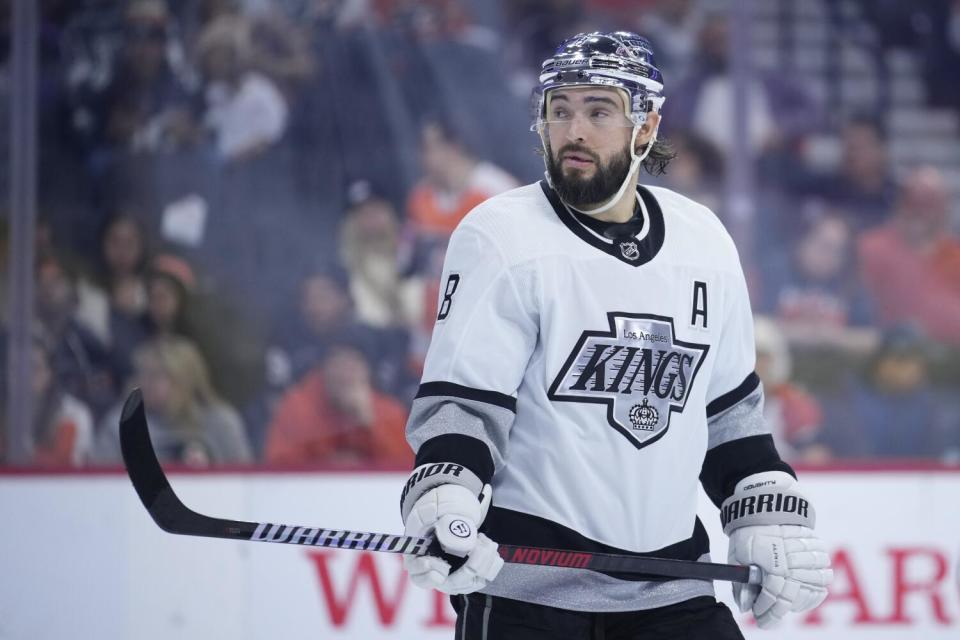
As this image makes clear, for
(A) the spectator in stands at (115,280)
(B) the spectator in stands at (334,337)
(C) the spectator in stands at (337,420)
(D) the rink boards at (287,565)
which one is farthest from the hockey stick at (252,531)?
(A) the spectator in stands at (115,280)

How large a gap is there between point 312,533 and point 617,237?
574mm

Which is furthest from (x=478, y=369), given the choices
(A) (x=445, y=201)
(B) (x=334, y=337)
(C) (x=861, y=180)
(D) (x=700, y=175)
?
(C) (x=861, y=180)

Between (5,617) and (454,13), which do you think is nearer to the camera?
(5,617)

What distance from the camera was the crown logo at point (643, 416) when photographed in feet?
5.73

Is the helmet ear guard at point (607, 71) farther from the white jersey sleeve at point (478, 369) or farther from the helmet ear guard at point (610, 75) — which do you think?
the white jersey sleeve at point (478, 369)

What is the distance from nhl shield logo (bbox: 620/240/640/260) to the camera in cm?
179

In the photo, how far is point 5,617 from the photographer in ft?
9.30

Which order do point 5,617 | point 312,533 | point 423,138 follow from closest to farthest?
point 312,533 < point 5,617 < point 423,138

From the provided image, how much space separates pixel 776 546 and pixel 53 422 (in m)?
2.53

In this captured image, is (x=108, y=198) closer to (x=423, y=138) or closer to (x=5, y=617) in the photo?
(x=423, y=138)

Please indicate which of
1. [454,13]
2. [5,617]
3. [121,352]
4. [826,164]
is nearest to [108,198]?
[121,352]

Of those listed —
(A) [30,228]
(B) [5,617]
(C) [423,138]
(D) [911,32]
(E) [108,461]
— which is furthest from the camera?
(D) [911,32]

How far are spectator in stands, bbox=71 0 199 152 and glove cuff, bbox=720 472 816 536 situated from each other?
2.76m

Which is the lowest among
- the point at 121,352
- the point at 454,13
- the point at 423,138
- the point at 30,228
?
the point at 121,352
